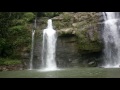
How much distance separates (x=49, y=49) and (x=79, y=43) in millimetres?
2735

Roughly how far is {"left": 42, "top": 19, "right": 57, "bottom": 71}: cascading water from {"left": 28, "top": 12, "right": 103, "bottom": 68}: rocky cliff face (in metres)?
0.34

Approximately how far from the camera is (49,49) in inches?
784

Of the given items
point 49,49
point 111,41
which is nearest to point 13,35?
point 49,49

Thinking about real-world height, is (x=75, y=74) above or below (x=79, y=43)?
below

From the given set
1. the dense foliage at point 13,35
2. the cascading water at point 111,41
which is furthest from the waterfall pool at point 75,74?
the dense foliage at point 13,35

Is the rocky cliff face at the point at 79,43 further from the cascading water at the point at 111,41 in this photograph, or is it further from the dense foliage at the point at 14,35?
the dense foliage at the point at 14,35

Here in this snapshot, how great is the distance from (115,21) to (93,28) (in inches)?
82.0

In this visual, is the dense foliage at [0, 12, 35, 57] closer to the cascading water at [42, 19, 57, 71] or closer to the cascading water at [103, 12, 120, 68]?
the cascading water at [42, 19, 57, 71]

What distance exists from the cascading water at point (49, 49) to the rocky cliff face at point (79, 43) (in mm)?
343

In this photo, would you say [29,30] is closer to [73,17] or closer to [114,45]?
[73,17]

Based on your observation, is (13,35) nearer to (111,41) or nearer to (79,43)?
(79,43)

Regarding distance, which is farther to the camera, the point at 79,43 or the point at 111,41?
the point at 111,41
